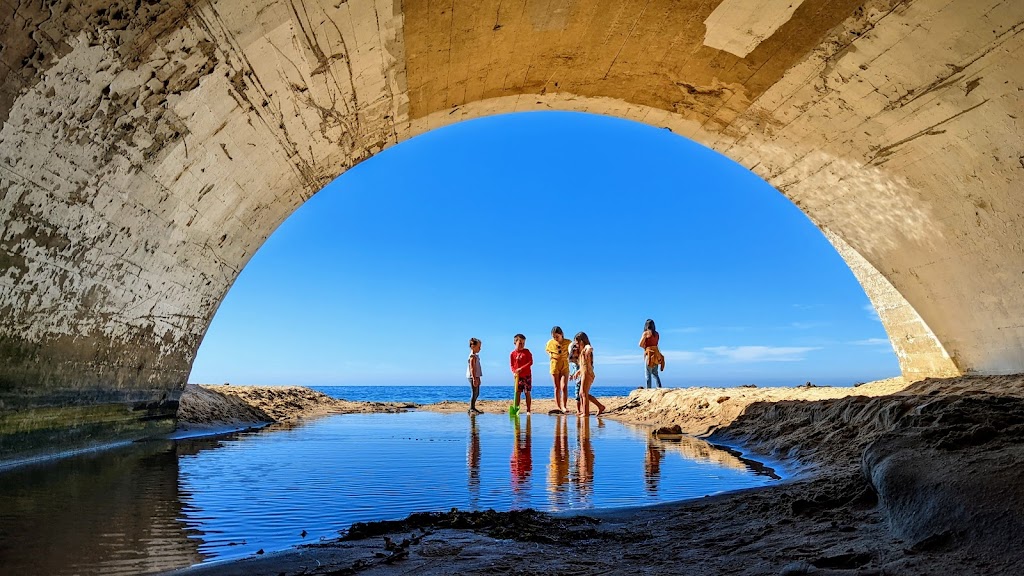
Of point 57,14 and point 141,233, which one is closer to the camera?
point 57,14

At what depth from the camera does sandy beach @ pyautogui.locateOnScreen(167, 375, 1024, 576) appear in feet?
6.70

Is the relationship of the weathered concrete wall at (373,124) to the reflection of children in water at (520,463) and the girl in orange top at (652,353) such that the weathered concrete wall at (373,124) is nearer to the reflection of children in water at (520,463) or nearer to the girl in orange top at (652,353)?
the reflection of children in water at (520,463)

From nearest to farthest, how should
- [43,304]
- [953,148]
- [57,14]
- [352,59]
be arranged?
[57,14]
[43,304]
[352,59]
[953,148]

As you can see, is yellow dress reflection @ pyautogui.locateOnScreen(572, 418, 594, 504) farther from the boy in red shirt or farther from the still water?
the boy in red shirt

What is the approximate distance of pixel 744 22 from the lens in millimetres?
5590

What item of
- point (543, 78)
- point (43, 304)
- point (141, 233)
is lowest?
point (43, 304)

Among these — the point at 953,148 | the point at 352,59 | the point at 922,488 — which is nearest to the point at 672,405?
the point at 953,148

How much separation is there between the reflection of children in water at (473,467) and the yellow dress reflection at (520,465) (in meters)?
0.23

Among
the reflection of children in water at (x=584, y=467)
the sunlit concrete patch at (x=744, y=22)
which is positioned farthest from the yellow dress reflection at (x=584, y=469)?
the sunlit concrete patch at (x=744, y=22)

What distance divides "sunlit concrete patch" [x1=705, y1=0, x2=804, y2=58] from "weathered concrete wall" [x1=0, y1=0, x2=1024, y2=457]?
2 cm

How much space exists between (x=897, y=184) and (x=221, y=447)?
7.35 metres

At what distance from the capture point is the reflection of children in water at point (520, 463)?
4.28m

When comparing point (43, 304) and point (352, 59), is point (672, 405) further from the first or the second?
point (43, 304)

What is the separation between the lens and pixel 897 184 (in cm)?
670
